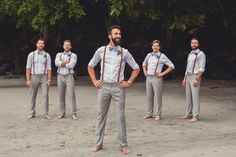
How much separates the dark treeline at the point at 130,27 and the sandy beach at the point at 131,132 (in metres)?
4.51

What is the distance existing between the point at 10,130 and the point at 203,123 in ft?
15.8

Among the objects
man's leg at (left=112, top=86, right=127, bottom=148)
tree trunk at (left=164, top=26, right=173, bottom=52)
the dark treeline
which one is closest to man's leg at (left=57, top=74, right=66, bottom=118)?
man's leg at (left=112, top=86, right=127, bottom=148)

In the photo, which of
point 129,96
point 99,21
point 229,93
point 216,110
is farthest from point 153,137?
point 99,21

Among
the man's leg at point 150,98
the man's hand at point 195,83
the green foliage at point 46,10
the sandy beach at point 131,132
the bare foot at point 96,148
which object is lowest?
the sandy beach at point 131,132

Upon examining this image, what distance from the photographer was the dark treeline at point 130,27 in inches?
778

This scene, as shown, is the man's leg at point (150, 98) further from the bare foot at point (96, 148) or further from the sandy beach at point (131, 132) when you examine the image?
the bare foot at point (96, 148)

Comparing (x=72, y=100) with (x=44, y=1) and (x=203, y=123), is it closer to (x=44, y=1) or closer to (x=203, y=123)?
(x=203, y=123)

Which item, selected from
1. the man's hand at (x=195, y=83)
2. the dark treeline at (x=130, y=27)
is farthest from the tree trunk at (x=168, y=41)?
the man's hand at (x=195, y=83)

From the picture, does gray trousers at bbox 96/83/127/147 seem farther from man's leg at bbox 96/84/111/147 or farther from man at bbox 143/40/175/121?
man at bbox 143/40/175/121

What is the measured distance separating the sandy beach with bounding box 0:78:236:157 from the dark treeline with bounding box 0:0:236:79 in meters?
4.51

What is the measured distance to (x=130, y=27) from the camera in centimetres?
2936

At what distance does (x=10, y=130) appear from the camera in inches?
432

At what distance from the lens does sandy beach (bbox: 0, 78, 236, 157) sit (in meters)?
8.76

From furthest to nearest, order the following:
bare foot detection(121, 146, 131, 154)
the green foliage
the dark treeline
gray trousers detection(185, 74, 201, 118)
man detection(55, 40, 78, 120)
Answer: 1. the green foliage
2. the dark treeline
3. man detection(55, 40, 78, 120)
4. gray trousers detection(185, 74, 201, 118)
5. bare foot detection(121, 146, 131, 154)
